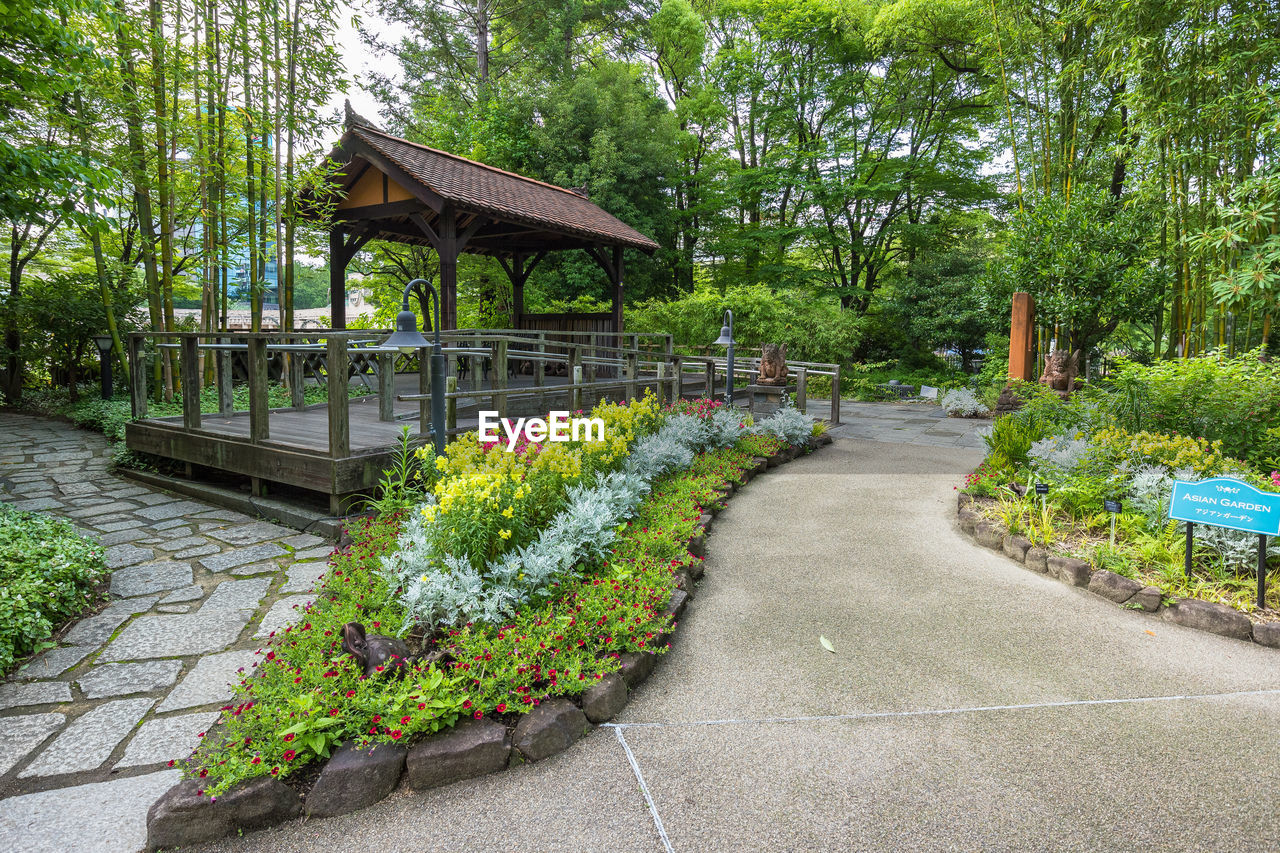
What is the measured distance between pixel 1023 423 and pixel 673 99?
17.8m

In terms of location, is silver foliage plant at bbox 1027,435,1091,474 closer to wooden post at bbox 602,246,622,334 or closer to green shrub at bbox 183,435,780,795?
green shrub at bbox 183,435,780,795

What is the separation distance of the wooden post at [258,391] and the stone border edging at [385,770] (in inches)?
139

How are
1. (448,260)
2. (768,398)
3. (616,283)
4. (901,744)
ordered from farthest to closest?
(616,283) < (768,398) < (448,260) < (901,744)

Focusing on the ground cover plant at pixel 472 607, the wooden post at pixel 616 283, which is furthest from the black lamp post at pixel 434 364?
the wooden post at pixel 616 283

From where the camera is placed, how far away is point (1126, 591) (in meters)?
3.61

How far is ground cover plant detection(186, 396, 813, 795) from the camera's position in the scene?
2172 mm

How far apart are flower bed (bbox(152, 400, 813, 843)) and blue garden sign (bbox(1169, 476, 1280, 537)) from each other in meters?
2.56

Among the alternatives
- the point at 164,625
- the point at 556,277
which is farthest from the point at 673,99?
the point at 164,625

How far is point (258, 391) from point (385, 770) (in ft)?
12.4

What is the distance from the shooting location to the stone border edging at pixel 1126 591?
320 centimetres

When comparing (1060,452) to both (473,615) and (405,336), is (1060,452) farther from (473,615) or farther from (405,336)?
(405,336)

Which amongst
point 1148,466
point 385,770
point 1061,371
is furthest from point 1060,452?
point 1061,371

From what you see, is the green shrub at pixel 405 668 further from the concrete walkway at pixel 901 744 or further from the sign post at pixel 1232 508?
the sign post at pixel 1232 508

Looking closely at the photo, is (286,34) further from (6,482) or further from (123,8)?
(6,482)
